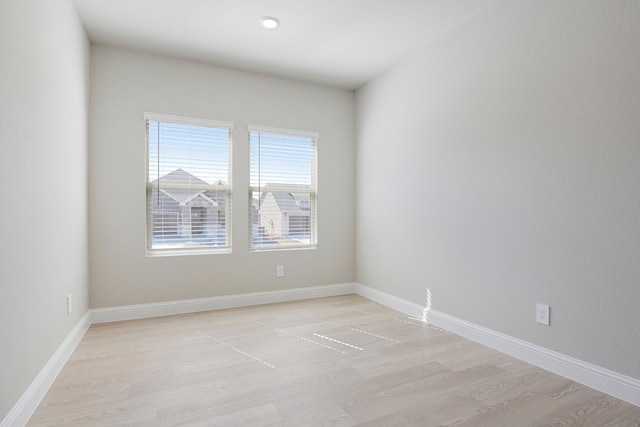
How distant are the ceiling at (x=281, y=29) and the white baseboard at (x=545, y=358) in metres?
2.52

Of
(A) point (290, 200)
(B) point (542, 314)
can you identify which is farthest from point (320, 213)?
(B) point (542, 314)

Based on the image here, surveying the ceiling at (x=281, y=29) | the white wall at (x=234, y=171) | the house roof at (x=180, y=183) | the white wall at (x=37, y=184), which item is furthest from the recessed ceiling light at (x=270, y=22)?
the house roof at (x=180, y=183)

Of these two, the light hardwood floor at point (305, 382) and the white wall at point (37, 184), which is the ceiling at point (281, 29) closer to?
the white wall at point (37, 184)

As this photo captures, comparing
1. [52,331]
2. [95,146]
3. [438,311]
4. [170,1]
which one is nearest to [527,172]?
[438,311]

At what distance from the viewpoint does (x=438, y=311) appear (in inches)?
120

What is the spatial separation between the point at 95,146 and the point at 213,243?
1.42m

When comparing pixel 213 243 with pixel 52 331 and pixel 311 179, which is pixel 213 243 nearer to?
pixel 311 179

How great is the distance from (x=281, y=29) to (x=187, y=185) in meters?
1.76

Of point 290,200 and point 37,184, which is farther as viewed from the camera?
point 290,200

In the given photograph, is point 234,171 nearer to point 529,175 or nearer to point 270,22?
point 270,22

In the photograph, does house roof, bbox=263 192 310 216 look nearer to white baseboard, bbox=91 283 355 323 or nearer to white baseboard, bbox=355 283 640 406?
white baseboard, bbox=91 283 355 323

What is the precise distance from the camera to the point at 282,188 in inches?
155

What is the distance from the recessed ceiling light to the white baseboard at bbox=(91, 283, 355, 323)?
2666 millimetres

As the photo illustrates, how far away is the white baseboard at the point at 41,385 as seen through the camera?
5.02ft
